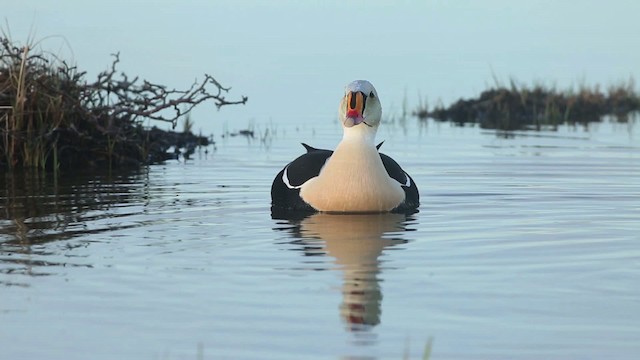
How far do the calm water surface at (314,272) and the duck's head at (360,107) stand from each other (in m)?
0.80

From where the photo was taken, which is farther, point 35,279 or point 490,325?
point 35,279

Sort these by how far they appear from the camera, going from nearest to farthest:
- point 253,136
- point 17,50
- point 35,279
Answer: point 35,279, point 17,50, point 253,136

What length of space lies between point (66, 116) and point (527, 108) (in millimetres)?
12122

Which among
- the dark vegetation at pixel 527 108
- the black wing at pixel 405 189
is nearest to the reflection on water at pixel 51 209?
the black wing at pixel 405 189

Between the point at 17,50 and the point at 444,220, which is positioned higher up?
the point at 17,50

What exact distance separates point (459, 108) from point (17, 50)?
12.2 metres

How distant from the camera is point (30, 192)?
12.1 meters

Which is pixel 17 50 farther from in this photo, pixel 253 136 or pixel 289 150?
pixel 253 136

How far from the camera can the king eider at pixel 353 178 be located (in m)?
10.3

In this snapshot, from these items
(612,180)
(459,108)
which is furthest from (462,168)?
(459,108)

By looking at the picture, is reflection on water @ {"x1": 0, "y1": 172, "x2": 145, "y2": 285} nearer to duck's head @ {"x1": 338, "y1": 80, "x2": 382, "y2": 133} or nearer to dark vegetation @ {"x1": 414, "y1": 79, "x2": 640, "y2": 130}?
duck's head @ {"x1": 338, "y1": 80, "x2": 382, "y2": 133}

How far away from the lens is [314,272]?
7496 mm

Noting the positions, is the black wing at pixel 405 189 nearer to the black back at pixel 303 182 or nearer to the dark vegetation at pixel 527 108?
the black back at pixel 303 182

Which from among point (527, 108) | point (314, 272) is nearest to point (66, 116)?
point (314, 272)
